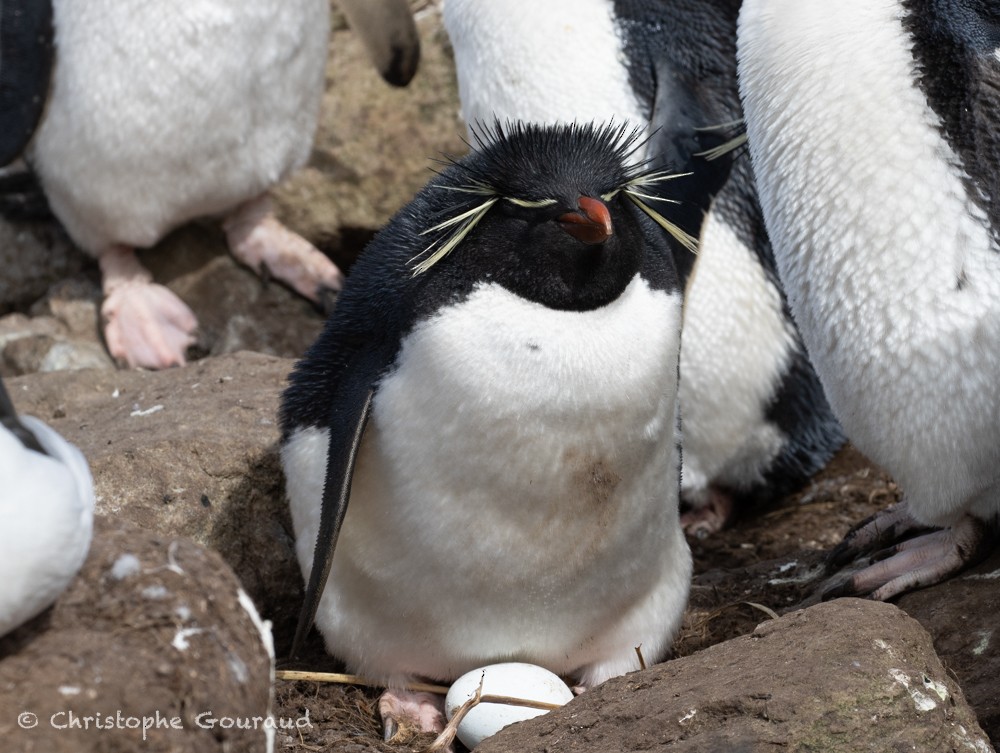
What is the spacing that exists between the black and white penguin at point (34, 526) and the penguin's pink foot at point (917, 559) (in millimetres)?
1815

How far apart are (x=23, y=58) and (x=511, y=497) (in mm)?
2869

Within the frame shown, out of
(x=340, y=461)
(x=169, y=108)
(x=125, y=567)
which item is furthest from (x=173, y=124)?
(x=125, y=567)

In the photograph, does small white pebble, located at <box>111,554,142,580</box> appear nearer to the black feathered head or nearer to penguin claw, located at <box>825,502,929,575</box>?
the black feathered head

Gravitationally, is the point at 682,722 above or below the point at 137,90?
above

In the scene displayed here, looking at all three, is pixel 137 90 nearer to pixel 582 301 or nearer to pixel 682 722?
pixel 582 301

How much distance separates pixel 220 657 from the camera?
1835 millimetres

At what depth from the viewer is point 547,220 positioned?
8.45 feet

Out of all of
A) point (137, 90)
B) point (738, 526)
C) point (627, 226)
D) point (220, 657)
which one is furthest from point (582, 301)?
point (137, 90)

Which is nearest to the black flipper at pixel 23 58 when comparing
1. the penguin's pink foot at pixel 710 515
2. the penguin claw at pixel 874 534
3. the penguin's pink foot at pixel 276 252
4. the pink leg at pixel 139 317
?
the pink leg at pixel 139 317

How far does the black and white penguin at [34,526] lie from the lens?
1661mm

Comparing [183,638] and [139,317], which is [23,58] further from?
[183,638]

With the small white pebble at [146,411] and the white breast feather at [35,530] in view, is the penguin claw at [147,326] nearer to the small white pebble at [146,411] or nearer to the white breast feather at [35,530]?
the small white pebble at [146,411]

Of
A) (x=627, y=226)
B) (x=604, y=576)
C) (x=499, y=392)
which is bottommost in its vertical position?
(x=604, y=576)

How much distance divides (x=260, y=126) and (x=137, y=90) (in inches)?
19.1
